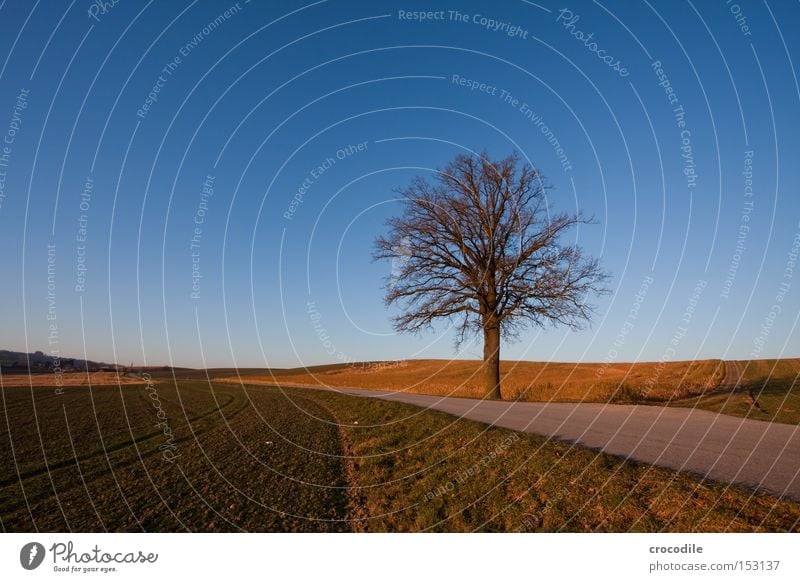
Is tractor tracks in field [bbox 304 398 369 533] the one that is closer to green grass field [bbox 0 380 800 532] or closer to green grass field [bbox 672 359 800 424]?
green grass field [bbox 0 380 800 532]

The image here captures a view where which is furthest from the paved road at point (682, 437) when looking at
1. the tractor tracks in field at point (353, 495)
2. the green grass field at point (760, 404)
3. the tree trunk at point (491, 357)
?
the tree trunk at point (491, 357)

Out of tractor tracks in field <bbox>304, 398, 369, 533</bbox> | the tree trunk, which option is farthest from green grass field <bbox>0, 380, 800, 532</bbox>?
the tree trunk

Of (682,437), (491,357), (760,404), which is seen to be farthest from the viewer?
(491,357)

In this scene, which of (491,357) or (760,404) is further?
(491,357)

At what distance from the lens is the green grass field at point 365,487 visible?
6066 millimetres

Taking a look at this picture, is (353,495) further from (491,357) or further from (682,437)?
(491,357)

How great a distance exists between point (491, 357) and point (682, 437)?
12402 millimetres

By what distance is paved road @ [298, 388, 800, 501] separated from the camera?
7.51 metres

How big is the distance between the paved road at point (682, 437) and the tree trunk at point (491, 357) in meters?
5.73

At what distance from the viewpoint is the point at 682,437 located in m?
10.5

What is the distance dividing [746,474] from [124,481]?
34.1 feet

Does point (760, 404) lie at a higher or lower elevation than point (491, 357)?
lower

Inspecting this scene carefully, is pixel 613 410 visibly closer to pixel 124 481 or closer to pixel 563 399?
pixel 563 399

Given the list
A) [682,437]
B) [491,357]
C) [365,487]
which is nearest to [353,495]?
[365,487]
